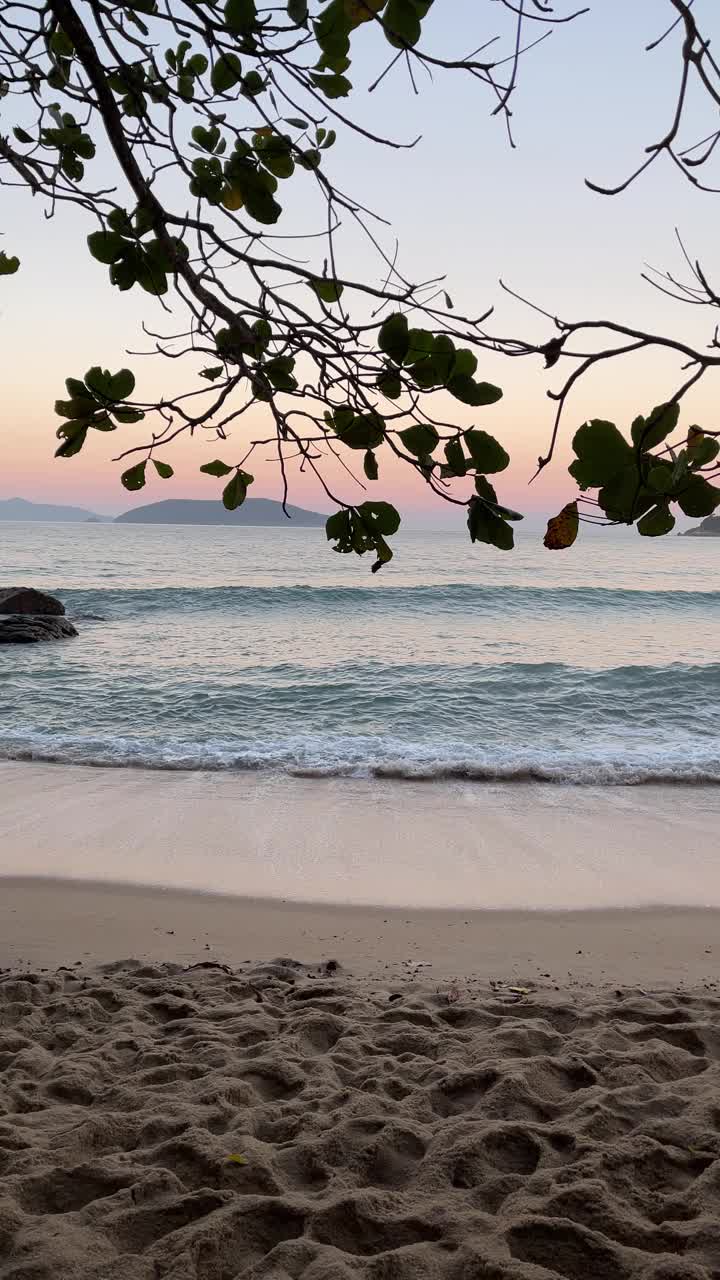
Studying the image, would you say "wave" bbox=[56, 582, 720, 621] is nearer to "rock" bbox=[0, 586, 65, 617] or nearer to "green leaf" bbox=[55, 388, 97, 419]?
"rock" bbox=[0, 586, 65, 617]

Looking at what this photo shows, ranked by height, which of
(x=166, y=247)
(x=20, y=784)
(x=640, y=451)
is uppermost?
(x=166, y=247)

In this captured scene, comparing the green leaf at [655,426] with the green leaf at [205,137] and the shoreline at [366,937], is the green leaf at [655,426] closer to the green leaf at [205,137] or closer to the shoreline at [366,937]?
the green leaf at [205,137]

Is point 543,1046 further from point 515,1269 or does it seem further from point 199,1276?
point 199,1276

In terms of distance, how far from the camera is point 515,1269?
2.29 m

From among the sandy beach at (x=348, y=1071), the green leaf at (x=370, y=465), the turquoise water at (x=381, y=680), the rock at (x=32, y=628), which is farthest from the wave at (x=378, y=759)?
the green leaf at (x=370, y=465)

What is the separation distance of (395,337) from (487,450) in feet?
0.66

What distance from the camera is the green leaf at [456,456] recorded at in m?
1.13

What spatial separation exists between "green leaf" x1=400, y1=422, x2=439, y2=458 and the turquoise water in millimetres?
7832

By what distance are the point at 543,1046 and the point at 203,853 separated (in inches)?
136

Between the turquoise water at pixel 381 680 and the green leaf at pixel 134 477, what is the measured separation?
758 centimetres

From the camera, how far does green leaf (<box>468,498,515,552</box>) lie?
1115 mm

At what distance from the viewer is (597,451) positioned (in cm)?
75

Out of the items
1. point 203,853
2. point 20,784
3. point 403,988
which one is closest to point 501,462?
point 403,988

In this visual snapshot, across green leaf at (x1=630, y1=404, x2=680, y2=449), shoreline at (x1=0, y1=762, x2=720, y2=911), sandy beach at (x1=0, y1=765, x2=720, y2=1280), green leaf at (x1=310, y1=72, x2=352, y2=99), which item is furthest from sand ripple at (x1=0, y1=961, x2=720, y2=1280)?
green leaf at (x1=310, y1=72, x2=352, y2=99)
